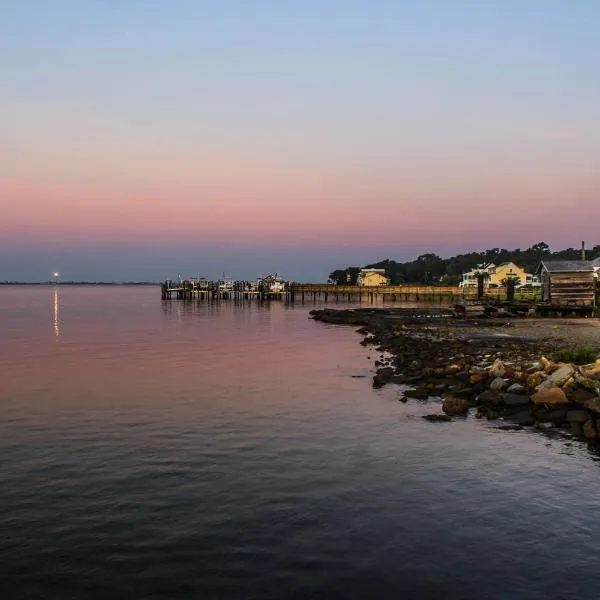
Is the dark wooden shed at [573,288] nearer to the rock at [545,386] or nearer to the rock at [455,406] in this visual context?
the rock at [545,386]

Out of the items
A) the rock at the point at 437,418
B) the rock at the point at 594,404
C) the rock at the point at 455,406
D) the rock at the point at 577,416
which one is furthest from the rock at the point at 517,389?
the rock at the point at 594,404

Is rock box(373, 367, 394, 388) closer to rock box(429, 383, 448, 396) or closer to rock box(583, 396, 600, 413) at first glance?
rock box(429, 383, 448, 396)

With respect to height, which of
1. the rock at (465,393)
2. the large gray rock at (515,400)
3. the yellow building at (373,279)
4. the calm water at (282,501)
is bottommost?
the calm water at (282,501)

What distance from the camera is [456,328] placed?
2021 inches

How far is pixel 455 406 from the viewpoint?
20.5m

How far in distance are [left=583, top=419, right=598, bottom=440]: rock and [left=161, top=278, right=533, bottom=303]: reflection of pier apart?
104 m

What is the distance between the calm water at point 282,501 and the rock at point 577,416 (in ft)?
5.46

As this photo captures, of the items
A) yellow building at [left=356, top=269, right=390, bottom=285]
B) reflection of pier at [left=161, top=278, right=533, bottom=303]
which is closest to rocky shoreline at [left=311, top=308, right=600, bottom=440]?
reflection of pier at [left=161, top=278, right=533, bottom=303]

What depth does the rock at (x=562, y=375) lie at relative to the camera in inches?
792

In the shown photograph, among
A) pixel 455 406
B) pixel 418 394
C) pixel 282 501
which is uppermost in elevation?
pixel 455 406

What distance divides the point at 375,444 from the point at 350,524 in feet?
19.2

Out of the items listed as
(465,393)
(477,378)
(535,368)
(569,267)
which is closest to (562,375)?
(535,368)

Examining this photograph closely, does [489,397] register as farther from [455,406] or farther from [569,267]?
[569,267]

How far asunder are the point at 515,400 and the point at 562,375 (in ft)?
5.75
